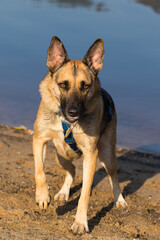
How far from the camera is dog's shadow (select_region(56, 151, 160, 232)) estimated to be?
5.66 metres

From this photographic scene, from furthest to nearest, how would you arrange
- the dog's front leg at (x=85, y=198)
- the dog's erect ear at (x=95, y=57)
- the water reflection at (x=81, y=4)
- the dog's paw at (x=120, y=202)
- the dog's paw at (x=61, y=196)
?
1. the water reflection at (x=81, y=4)
2. the dog's paw at (x=120, y=202)
3. the dog's paw at (x=61, y=196)
4. the dog's erect ear at (x=95, y=57)
5. the dog's front leg at (x=85, y=198)

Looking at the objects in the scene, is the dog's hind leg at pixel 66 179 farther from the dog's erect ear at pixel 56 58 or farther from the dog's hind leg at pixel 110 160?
the dog's erect ear at pixel 56 58

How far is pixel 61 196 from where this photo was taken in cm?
597

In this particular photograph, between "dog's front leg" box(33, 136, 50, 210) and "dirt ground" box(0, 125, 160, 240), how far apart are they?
17 cm

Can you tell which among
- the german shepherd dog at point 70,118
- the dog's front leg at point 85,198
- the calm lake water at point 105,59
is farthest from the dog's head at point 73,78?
the calm lake water at point 105,59

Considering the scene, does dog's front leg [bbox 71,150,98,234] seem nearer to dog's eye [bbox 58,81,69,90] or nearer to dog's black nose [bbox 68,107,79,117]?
dog's black nose [bbox 68,107,79,117]

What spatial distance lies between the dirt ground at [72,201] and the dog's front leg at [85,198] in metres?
0.11

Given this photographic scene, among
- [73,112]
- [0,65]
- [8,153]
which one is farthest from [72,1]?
[73,112]

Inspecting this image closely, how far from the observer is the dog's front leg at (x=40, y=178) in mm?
5121

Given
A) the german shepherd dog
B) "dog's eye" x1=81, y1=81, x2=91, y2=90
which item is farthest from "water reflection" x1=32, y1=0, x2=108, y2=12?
"dog's eye" x1=81, y1=81, x2=91, y2=90

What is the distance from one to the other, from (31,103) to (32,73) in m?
2.02

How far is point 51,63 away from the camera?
5.25 meters

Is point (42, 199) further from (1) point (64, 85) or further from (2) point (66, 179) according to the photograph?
(1) point (64, 85)

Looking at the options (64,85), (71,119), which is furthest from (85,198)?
(64,85)
